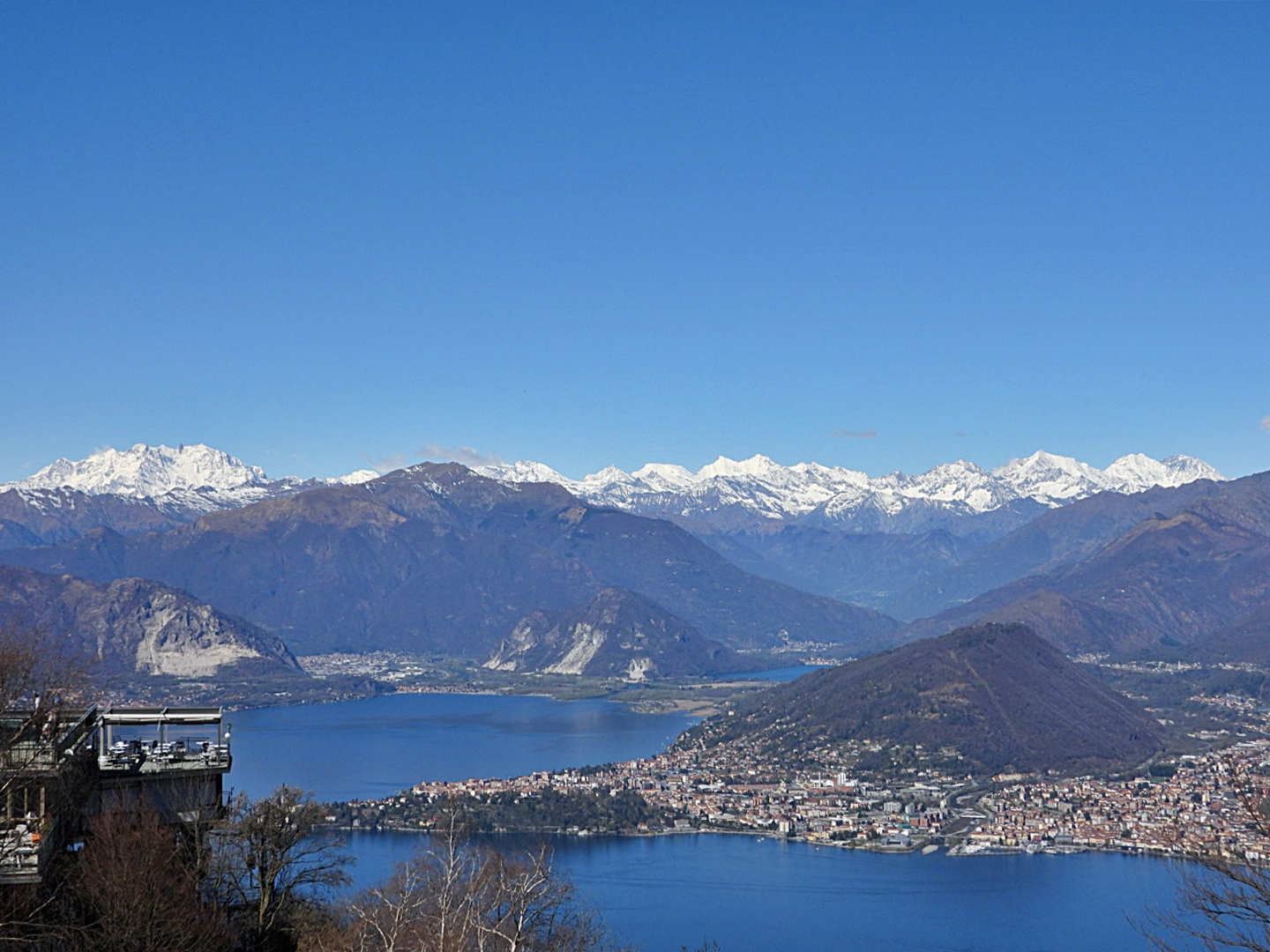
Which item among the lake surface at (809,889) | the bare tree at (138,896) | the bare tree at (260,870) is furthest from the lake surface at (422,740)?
the bare tree at (138,896)

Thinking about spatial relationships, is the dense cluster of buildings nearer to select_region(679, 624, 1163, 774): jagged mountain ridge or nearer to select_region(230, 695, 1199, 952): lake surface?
select_region(230, 695, 1199, 952): lake surface

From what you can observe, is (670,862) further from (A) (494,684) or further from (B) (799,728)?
Answer: (A) (494,684)

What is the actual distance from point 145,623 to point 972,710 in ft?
344

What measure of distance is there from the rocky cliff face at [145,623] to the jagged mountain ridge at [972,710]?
7287 centimetres

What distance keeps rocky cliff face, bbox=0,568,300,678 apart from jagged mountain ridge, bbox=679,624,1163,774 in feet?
239

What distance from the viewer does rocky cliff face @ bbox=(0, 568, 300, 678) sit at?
6806 inches

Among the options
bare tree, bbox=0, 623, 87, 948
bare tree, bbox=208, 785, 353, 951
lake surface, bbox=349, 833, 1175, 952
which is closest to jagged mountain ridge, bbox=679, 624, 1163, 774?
lake surface, bbox=349, 833, 1175, 952

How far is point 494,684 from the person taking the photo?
619ft

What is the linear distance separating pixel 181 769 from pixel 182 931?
4135mm

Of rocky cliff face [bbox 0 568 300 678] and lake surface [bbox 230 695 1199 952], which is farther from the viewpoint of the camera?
rocky cliff face [bbox 0 568 300 678]

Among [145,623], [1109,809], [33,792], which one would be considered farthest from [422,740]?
[33,792]

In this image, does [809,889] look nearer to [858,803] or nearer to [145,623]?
[858,803]

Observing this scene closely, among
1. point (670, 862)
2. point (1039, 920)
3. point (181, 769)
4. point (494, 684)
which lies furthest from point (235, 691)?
point (181, 769)

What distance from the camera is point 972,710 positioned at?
377ft
